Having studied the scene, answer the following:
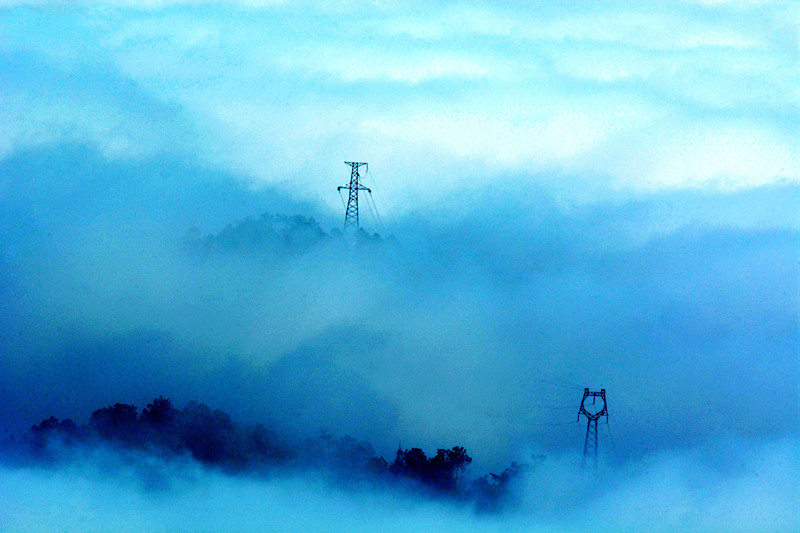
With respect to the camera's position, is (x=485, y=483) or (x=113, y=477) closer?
(x=113, y=477)

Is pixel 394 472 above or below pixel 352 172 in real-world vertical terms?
below

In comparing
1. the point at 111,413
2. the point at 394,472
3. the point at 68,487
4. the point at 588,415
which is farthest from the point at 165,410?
the point at 588,415

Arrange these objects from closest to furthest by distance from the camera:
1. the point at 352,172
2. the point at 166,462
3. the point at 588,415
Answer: the point at 588,415
the point at 352,172
the point at 166,462

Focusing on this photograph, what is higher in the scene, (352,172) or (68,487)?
(352,172)

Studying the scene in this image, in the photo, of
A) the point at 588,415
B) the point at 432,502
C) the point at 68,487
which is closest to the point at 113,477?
the point at 68,487

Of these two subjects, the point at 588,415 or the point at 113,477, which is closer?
the point at 588,415

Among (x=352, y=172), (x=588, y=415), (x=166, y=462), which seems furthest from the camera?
(x=166, y=462)

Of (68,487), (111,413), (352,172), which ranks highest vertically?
(352,172)

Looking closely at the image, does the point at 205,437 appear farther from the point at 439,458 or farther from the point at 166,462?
the point at 439,458

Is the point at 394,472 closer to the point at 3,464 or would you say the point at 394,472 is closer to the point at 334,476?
the point at 334,476
